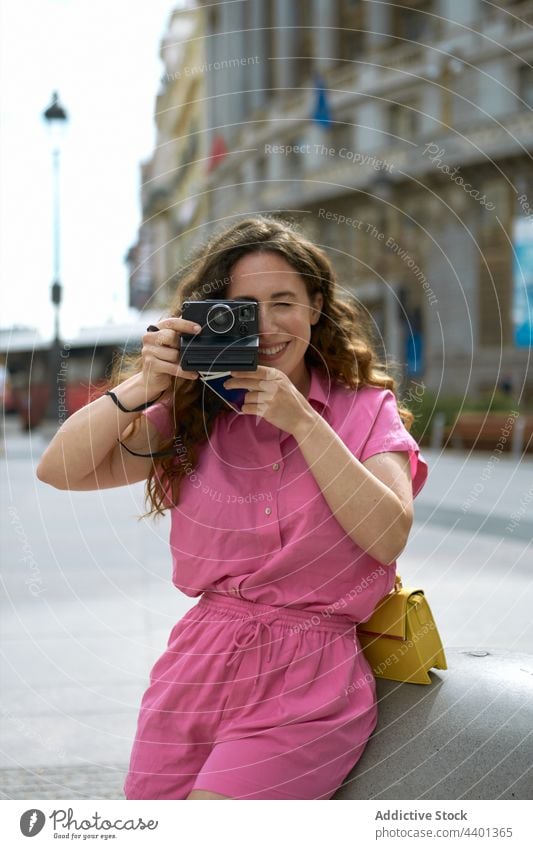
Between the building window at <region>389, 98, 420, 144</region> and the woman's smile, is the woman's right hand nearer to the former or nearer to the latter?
the woman's smile

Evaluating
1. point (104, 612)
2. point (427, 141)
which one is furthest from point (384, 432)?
point (427, 141)

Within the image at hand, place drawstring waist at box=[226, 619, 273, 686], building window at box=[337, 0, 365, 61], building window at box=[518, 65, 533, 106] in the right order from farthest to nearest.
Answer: building window at box=[337, 0, 365, 61] < building window at box=[518, 65, 533, 106] < drawstring waist at box=[226, 619, 273, 686]

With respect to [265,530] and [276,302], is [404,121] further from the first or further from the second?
[265,530]

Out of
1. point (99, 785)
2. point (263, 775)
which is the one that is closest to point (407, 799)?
point (263, 775)

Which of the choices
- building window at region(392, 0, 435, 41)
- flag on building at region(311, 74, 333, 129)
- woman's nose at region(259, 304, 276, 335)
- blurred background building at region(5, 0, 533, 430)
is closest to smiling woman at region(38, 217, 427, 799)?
woman's nose at region(259, 304, 276, 335)

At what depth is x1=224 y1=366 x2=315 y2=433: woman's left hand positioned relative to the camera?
78.6 inches

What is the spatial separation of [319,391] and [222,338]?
0.36m

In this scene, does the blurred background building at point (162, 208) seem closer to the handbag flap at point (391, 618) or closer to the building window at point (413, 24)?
the handbag flap at point (391, 618)

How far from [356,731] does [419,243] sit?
77.9 ft

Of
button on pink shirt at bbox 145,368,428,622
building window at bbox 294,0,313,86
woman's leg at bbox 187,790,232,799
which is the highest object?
building window at bbox 294,0,313,86

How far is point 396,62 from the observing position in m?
23.8

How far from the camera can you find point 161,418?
2.34 meters
